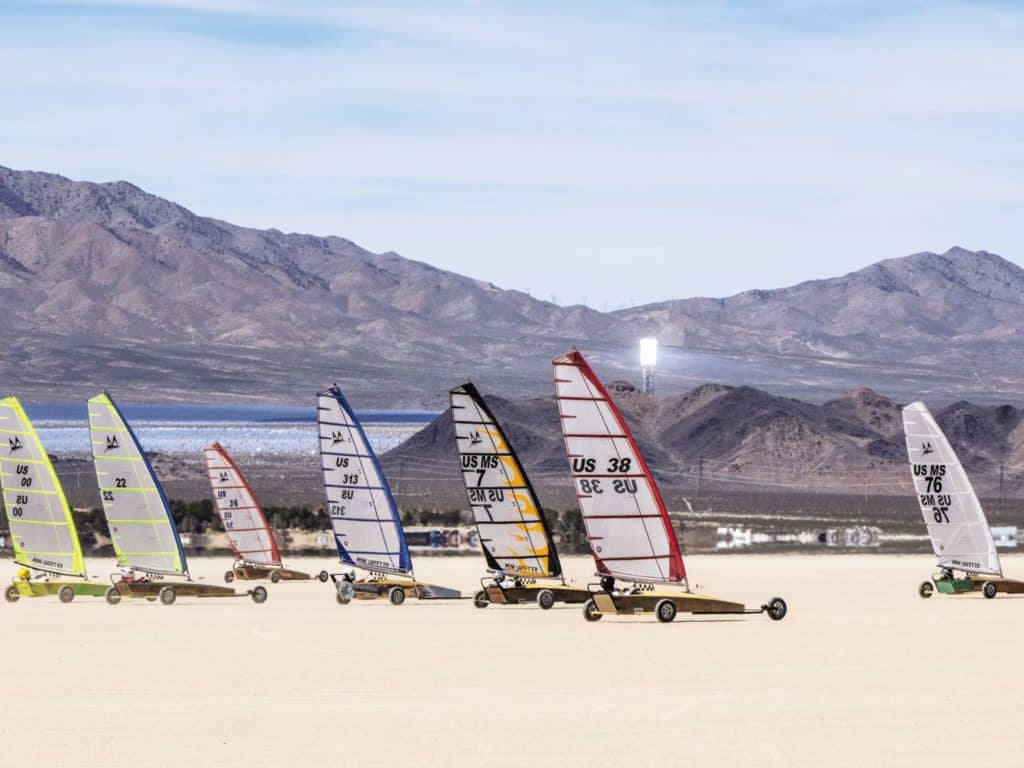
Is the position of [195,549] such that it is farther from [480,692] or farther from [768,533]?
[480,692]

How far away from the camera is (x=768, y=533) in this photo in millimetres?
80625

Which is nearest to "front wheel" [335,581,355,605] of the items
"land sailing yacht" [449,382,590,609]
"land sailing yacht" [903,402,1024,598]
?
"land sailing yacht" [449,382,590,609]

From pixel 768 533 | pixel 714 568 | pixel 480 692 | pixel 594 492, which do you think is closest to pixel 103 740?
pixel 480 692

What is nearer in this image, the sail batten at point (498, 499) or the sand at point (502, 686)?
the sand at point (502, 686)

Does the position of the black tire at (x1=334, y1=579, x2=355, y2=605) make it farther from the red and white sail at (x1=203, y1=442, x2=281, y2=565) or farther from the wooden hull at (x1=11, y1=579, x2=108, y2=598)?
the red and white sail at (x1=203, y1=442, x2=281, y2=565)

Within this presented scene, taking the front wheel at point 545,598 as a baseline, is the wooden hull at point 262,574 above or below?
above

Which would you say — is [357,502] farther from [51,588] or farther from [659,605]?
[659,605]

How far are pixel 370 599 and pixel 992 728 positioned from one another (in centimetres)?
2241

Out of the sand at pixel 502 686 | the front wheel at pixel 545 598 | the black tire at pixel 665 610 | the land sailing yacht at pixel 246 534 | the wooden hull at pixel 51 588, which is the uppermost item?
the land sailing yacht at pixel 246 534

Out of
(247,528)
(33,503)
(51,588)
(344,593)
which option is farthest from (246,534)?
(344,593)

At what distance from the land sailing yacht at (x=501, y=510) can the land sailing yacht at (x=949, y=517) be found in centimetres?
854

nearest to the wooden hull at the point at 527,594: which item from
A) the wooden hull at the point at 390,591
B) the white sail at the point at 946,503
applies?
the wooden hull at the point at 390,591

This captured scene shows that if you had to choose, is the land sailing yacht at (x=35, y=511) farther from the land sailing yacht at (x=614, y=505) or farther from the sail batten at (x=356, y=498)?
the land sailing yacht at (x=614, y=505)

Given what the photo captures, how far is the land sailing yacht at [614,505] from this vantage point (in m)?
34.8
